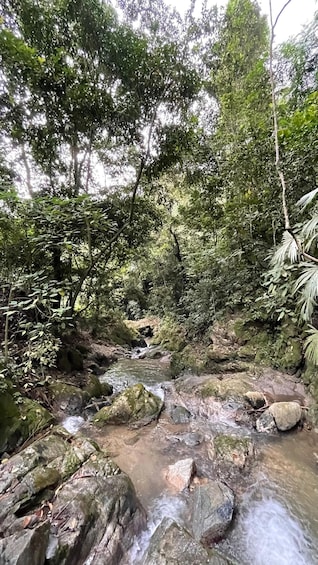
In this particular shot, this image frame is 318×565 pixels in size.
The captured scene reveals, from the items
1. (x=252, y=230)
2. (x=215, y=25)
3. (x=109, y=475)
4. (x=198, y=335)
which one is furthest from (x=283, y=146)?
(x=109, y=475)

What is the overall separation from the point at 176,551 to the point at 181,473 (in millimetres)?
1085

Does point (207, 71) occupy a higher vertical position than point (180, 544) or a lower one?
higher

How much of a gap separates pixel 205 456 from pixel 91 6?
769cm

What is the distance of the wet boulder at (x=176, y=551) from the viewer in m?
2.02

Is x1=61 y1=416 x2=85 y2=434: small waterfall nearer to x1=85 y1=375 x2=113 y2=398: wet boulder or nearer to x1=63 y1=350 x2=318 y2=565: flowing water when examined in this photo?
x1=63 y1=350 x2=318 y2=565: flowing water

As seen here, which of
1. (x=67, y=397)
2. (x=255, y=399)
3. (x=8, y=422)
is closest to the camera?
(x=8, y=422)

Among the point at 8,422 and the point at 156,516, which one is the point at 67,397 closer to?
the point at 8,422

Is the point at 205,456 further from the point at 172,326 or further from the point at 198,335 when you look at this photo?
the point at 172,326

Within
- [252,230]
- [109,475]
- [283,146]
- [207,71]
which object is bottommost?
[109,475]

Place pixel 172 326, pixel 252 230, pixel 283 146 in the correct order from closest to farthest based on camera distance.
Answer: pixel 283 146 → pixel 252 230 → pixel 172 326

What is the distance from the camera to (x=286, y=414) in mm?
3984

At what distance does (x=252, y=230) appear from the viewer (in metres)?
6.64

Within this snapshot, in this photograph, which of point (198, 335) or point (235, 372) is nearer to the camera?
point (235, 372)

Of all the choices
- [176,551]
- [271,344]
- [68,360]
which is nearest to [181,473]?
[176,551]
